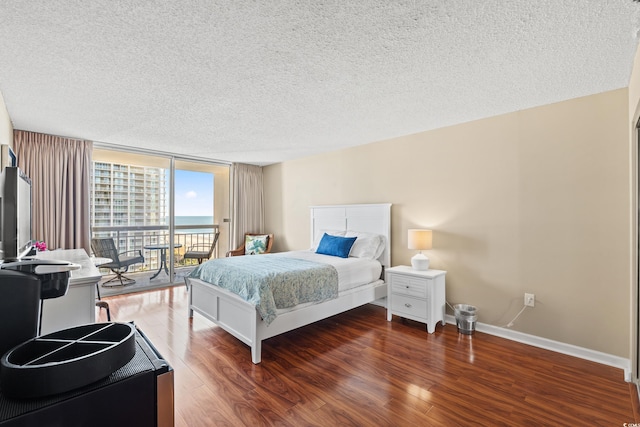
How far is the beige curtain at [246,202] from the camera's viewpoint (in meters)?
5.88

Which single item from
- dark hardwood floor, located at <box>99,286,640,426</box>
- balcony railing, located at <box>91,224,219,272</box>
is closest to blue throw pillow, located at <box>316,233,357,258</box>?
dark hardwood floor, located at <box>99,286,640,426</box>

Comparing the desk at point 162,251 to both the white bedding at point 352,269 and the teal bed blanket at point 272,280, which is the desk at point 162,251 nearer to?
the teal bed blanket at point 272,280

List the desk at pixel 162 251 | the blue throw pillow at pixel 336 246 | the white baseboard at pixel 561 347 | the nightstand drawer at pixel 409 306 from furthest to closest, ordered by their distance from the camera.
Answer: the desk at pixel 162 251
the blue throw pillow at pixel 336 246
the nightstand drawer at pixel 409 306
the white baseboard at pixel 561 347

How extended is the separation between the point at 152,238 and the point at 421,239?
4412mm

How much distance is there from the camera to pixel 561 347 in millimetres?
2773

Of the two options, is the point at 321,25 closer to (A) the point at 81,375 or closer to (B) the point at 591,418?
(A) the point at 81,375

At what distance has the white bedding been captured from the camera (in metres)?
3.44

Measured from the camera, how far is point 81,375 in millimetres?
727

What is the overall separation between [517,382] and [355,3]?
9.08ft

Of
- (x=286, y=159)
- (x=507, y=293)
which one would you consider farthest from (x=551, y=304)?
(x=286, y=159)

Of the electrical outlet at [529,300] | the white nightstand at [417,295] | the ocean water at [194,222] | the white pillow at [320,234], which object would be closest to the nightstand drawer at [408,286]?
the white nightstand at [417,295]

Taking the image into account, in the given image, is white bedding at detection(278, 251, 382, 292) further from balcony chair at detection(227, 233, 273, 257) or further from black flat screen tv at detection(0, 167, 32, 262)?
black flat screen tv at detection(0, 167, 32, 262)

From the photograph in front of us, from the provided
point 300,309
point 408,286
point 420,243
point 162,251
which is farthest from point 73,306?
point 162,251

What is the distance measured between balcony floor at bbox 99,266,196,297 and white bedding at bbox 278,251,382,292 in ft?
8.88
